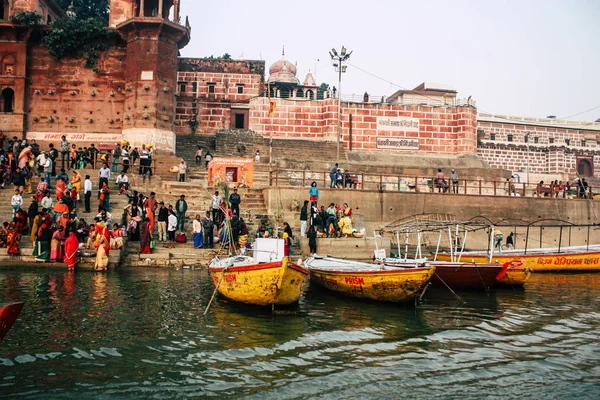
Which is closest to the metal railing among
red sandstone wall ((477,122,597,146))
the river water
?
red sandstone wall ((477,122,597,146))

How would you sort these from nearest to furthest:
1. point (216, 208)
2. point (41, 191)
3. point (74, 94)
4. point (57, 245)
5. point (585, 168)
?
point (57, 245)
point (41, 191)
point (216, 208)
point (74, 94)
point (585, 168)

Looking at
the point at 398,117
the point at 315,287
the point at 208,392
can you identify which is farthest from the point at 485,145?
the point at 208,392

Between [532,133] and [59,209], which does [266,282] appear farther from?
[532,133]

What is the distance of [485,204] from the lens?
25.3 m

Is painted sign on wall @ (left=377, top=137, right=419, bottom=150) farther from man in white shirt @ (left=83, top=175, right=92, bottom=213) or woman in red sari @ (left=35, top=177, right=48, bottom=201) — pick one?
woman in red sari @ (left=35, top=177, right=48, bottom=201)

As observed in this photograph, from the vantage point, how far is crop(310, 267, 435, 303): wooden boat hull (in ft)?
36.7

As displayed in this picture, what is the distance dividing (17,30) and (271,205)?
61.0 feet

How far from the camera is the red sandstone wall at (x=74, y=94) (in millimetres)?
29891

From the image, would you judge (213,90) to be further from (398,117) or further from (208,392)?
(208,392)

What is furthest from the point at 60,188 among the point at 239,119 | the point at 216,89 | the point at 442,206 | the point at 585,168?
the point at 585,168

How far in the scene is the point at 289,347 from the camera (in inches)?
324

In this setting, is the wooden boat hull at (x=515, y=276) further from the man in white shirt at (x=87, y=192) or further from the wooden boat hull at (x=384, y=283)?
the man in white shirt at (x=87, y=192)

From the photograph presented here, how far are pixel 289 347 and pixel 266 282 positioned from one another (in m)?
2.40

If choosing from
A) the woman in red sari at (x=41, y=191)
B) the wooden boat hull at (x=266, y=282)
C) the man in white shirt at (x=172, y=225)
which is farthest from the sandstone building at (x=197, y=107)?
the wooden boat hull at (x=266, y=282)
